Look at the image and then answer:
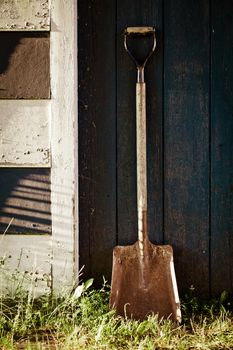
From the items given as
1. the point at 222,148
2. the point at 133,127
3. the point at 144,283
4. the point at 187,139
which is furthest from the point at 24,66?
the point at 144,283

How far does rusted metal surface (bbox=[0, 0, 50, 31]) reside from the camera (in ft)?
7.97

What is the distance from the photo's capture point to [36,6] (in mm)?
2432

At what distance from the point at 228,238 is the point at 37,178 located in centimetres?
110

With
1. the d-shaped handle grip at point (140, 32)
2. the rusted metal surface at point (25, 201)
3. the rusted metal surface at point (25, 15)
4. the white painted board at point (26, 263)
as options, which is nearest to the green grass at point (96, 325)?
the white painted board at point (26, 263)

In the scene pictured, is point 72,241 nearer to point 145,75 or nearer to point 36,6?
point 145,75

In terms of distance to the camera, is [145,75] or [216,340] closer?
[216,340]

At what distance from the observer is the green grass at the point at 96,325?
214 cm

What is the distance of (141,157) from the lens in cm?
244

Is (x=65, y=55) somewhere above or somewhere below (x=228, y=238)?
above

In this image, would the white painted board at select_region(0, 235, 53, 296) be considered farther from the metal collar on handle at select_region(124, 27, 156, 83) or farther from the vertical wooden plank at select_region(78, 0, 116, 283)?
the metal collar on handle at select_region(124, 27, 156, 83)

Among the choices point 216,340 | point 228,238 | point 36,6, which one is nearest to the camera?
point 216,340

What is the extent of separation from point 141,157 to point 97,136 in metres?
0.30

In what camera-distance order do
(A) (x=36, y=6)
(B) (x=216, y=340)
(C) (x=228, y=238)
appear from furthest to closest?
1. (C) (x=228, y=238)
2. (A) (x=36, y=6)
3. (B) (x=216, y=340)

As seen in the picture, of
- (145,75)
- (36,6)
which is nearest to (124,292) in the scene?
(145,75)
